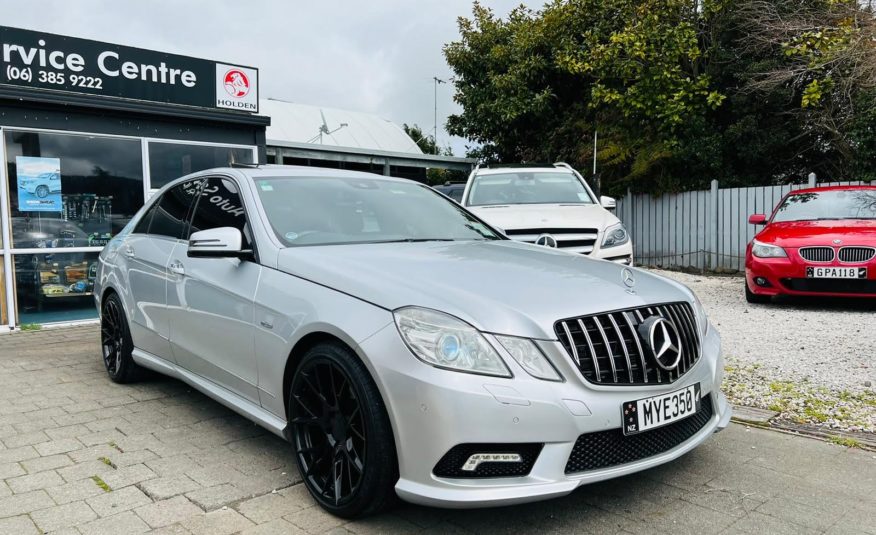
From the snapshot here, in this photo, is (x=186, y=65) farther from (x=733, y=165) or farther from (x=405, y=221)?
(x=733, y=165)

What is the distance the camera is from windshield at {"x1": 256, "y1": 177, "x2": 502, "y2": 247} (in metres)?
3.69

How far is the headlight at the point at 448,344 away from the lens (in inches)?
99.8

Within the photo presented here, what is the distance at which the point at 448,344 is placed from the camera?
257 cm

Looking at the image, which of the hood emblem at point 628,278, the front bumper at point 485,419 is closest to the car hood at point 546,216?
the hood emblem at point 628,278

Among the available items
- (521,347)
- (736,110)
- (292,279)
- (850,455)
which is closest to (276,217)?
(292,279)

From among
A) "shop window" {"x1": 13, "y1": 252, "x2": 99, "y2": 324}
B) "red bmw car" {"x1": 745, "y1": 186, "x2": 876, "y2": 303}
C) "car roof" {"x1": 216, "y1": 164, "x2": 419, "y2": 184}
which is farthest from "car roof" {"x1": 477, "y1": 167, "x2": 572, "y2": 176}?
"shop window" {"x1": 13, "y1": 252, "x2": 99, "y2": 324}

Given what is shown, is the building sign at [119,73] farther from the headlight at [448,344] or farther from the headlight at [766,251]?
the headlight at [448,344]

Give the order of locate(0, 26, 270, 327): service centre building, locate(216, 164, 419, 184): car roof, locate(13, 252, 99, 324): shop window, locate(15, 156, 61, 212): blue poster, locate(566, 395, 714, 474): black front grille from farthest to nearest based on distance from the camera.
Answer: locate(13, 252, 99, 324): shop window, locate(15, 156, 61, 212): blue poster, locate(0, 26, 270, 327): service centre building, locate(216, 164, 419, 184): car roof, locate(566, 395, 714, 474): black front grille

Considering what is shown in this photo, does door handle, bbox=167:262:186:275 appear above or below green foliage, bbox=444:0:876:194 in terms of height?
below

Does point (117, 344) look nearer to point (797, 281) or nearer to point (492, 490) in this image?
point (492, 490)

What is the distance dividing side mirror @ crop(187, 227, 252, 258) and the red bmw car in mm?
6622

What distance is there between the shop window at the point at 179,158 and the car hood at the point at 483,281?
6102mm

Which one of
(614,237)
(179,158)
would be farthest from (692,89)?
(179,158)

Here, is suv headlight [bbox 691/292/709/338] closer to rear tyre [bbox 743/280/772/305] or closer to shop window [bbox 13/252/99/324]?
rear tyre [bbox 743/280/772/305]
